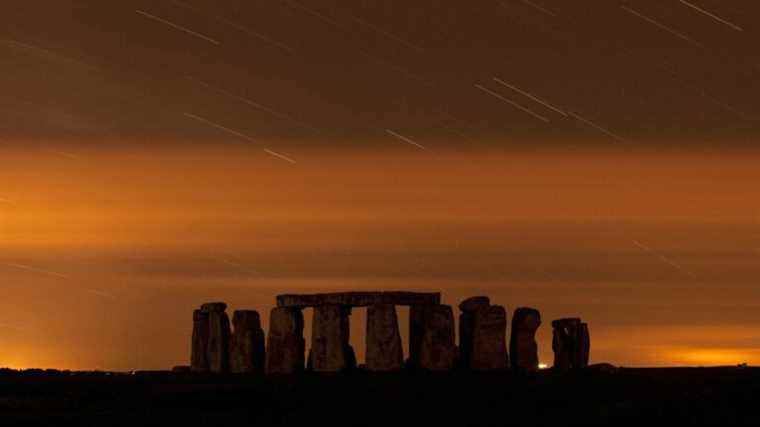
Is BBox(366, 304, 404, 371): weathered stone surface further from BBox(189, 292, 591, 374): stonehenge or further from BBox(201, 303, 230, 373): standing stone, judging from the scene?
A: BBox(201, 303, 230, 373): standing stone

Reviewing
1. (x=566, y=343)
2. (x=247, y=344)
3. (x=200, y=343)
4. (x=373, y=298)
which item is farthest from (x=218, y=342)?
(x=566, y=343)

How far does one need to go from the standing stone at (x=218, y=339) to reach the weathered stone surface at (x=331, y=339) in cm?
339

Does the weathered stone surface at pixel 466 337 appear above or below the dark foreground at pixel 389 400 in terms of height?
above

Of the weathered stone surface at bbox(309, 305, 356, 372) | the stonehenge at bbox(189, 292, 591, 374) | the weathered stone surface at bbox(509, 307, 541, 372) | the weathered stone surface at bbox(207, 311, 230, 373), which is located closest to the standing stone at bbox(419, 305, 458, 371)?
the stonehenge at bbox(189, 292, 591, 374)

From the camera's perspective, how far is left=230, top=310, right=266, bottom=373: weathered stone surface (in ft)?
170

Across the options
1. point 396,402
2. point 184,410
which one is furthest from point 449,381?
point 184,410

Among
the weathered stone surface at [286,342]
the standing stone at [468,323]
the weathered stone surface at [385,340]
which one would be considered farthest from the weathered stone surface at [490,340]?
the weathered stone surface at [286,342]

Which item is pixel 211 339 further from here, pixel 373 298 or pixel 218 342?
A: pixel 373 298

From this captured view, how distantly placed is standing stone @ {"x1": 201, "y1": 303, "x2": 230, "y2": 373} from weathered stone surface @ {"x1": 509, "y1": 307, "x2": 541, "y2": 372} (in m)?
8.13

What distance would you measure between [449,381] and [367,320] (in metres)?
4.62

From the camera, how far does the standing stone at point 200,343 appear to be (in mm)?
53625

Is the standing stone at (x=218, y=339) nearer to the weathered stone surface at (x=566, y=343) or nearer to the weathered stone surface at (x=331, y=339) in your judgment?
the weathered stone surface at (x=331, y=339)

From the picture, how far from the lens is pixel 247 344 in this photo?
51875 mm

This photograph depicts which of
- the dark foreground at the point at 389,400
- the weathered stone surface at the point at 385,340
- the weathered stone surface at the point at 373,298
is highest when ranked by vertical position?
the weathered stone surface at the point at 373,298
